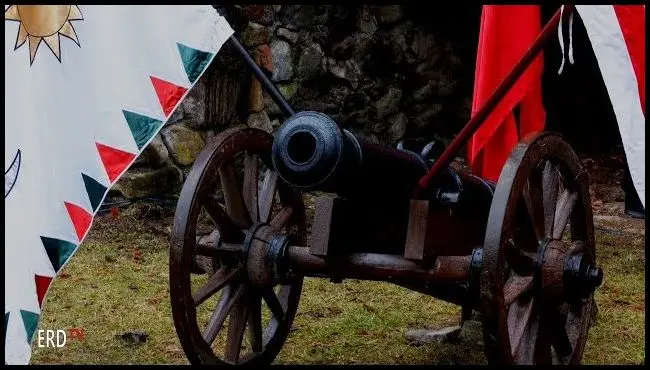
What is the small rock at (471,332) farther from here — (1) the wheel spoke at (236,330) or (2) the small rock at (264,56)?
(2) the small rock at (264,56)

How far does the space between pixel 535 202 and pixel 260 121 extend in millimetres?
3628

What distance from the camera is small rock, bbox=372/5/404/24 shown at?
7.31 metres

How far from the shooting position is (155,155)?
18.8 ft

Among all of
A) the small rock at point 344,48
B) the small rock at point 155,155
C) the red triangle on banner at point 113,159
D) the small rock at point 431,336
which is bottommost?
the small rock at point 431,336

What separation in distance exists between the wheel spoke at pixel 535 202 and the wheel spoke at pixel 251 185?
3.22ft

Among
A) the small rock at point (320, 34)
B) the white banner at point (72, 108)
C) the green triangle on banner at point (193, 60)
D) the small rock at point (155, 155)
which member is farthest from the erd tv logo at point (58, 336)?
the small rock at point (320, 34)

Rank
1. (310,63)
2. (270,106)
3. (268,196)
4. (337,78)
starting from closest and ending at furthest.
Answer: (268,196)
(270,106)
(310,63)
(337,78)

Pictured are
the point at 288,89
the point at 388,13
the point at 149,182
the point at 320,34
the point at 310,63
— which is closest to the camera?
the point at 149,182

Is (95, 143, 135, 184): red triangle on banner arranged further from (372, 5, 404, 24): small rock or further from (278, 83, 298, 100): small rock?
(372, 5, 404, 24): small rock

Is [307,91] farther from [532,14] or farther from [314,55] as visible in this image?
[532,14]

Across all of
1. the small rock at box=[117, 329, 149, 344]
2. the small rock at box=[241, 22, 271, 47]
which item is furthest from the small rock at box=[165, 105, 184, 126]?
the small rock at box=[117, 329, 149, 344]

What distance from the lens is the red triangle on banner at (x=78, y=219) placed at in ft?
9.23

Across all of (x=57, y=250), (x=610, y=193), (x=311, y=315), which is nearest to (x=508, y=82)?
(x=57, y=250)

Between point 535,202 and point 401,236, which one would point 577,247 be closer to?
point 535,202
